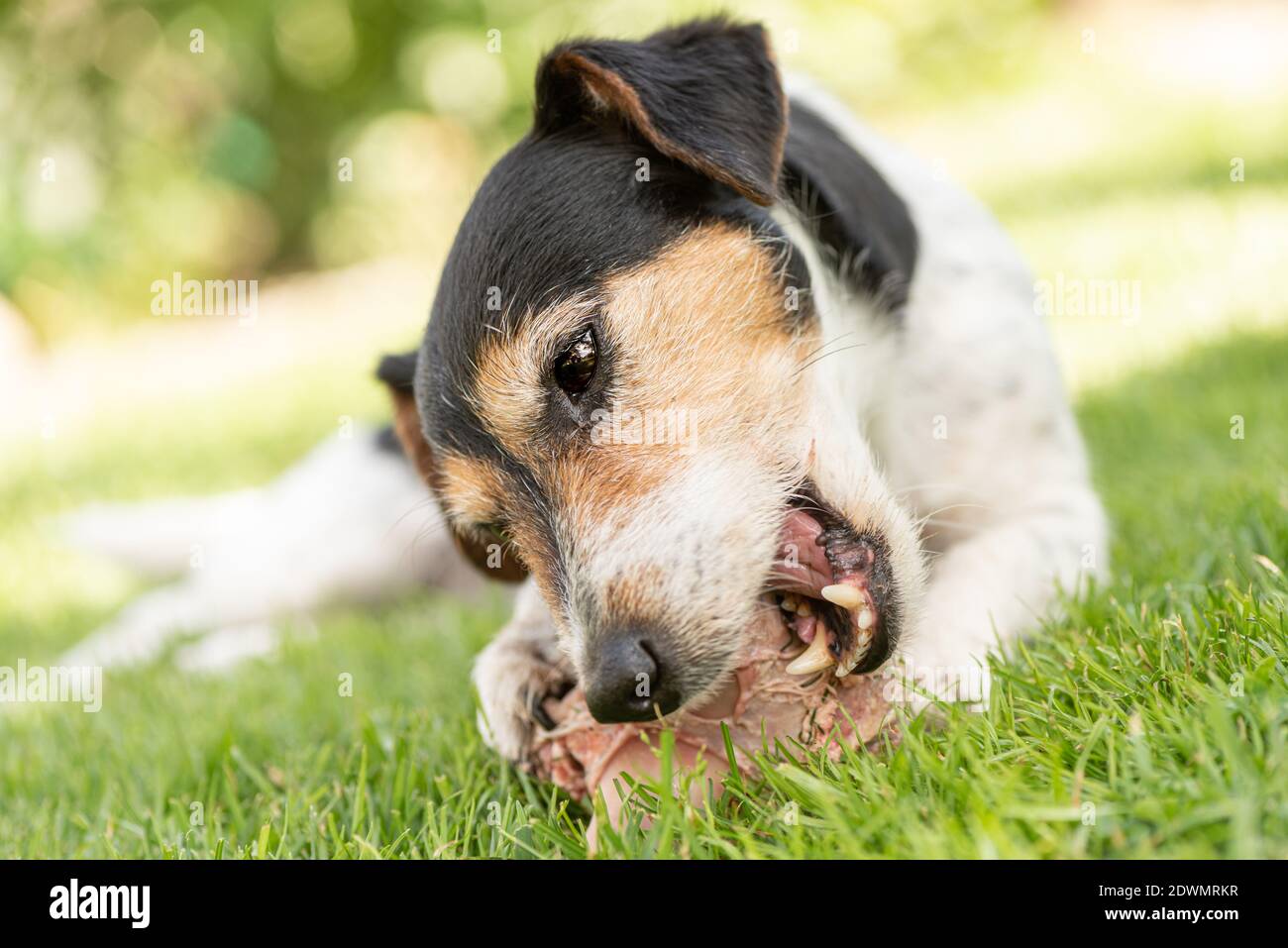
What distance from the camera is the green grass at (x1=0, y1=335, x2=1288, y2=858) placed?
1694mm

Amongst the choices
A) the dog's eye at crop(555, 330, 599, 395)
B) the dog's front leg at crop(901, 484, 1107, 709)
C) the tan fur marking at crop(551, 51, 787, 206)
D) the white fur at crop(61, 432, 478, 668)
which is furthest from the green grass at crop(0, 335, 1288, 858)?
the tan fur marking at crop(551, 51, 787, 206)

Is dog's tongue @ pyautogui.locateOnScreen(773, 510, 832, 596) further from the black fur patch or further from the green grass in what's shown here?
the black fur patch

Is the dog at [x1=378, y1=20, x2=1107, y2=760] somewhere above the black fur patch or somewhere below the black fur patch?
below

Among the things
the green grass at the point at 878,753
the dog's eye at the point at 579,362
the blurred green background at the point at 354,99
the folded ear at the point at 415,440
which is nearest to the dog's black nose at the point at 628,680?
the green grass at the point at 878,753

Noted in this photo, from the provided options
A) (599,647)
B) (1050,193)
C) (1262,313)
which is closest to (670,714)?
(599,647)

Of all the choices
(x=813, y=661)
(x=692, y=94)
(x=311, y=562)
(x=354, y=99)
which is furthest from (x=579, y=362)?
(x=354, y=99)

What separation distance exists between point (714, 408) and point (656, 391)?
126 millimetres

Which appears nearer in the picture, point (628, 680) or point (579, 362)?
point (628, 680)

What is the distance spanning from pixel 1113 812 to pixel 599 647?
89 cm

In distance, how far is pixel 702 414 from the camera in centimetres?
243

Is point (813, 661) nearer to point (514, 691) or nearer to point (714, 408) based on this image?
point (714, 408)

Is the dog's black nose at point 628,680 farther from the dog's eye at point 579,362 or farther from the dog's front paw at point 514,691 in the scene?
the dog's eye at point 579,362

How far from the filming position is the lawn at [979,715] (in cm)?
174

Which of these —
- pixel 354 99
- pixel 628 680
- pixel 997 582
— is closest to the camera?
pixel 628 680
